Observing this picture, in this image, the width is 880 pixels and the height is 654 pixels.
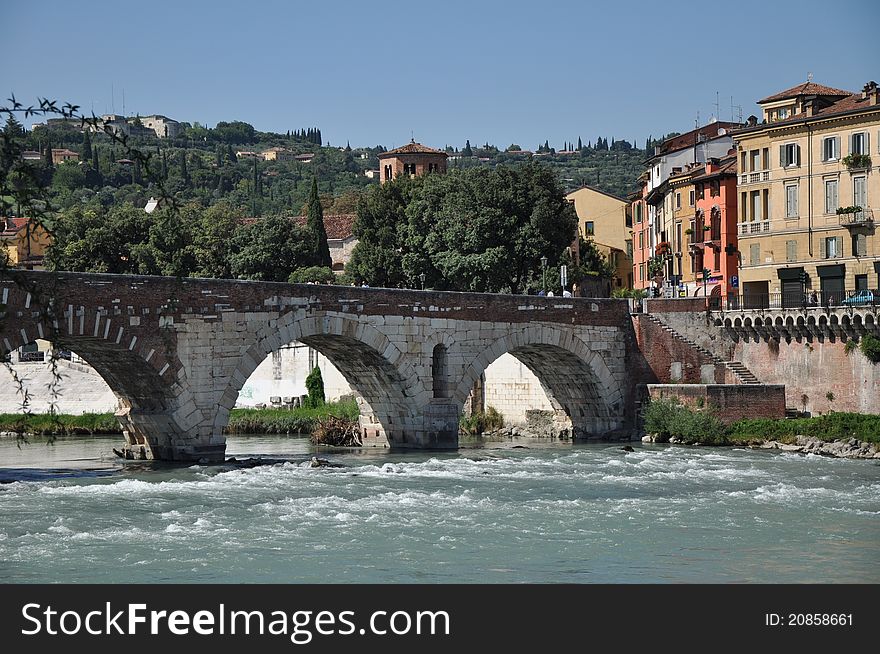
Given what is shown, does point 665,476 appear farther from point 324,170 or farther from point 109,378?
point 324,170

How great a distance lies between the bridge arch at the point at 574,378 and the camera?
42.9m

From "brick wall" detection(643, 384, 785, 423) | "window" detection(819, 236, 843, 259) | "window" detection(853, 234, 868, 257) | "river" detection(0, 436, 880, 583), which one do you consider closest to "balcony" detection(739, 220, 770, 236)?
"window" detection(819, 236, 843, 259)

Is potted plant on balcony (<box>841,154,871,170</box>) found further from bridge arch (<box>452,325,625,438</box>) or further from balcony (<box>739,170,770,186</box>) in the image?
bridge arch (<box>452,325,625,438</box>)

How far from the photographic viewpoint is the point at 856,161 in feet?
147

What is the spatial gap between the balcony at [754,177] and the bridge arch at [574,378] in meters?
9.27


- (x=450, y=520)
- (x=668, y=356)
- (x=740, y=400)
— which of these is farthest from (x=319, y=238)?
(x=450, y=520)

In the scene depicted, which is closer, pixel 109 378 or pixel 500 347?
pixel 109 378

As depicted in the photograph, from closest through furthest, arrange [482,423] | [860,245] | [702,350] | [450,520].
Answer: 1. [450,520]
2. [702,350]
3. [860,245]
4. [482,423]

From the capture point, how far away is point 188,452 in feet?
112

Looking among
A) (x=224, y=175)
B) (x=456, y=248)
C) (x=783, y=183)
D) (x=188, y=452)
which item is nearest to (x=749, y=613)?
(x=188, y=452)

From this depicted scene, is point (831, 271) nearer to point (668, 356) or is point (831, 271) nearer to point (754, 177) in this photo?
point (754, 177)

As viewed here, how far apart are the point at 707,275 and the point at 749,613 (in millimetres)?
37905

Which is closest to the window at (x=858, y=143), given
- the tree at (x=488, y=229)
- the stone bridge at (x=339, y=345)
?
the stone bridge at (x=339, y=345)

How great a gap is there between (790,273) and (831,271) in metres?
1.71
